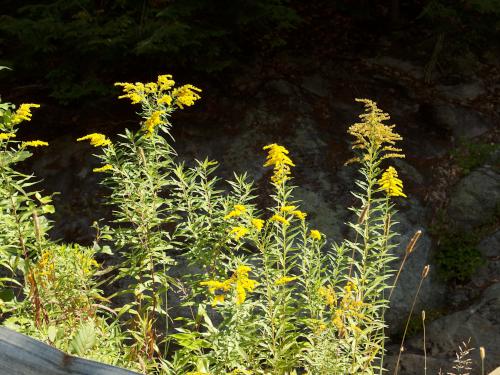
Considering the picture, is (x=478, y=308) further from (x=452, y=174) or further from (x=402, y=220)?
(x=452, y=174)

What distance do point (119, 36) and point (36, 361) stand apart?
6088mm

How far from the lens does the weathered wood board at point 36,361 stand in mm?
1176

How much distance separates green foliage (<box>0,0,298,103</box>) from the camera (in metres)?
6.82

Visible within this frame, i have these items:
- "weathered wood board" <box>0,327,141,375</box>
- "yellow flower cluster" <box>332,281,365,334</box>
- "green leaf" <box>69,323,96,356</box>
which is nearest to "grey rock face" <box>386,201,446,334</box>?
"yellow flower cluster" <box>332,281,365,334</box>

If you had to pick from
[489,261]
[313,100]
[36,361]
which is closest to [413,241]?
[36,361]

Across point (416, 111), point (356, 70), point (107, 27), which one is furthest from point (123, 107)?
point (416, 111)

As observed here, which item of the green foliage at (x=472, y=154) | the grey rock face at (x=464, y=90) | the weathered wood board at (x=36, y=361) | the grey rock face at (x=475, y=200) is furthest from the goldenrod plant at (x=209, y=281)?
the grey rock face at (x=464, y=90)

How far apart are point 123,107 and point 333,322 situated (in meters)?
5.77

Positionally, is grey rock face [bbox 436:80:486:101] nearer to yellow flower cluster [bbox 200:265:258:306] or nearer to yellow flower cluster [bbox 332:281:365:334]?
yellow flower cluster [bbox 332:281:365:334]

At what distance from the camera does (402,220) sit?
6688 millimetres

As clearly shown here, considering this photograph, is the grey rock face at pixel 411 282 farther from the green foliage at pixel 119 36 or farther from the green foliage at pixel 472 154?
the green foliage at pixel 119 36

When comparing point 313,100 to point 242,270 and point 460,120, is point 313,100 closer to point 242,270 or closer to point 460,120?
point 460,120

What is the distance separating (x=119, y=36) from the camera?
687 cm

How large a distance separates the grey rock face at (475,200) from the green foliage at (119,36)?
2.67 metres
